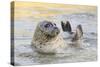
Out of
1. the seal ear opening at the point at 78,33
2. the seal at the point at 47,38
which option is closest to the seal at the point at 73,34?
the seal ear opening at the point at 78,33

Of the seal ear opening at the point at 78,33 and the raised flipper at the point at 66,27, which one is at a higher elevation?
the raised flipper at the point at 66,27

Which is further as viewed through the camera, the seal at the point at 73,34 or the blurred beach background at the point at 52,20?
the seal at the point at 73,34

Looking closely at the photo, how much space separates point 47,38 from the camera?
2.75 meters

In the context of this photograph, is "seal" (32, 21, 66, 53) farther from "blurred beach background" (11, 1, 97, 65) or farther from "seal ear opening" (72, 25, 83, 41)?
"seal ear opening" (72, 25, 83, 41)

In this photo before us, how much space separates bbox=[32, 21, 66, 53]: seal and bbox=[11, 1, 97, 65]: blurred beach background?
0.07m

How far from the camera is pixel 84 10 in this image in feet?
10.1

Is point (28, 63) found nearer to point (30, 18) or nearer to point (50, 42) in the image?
point (50, 42)

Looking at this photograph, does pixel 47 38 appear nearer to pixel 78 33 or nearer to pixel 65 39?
pixel 65 39

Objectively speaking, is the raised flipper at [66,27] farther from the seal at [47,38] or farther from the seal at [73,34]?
the seal at [47,38]

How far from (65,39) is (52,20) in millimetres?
358

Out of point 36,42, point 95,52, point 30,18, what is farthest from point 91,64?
point 30,18

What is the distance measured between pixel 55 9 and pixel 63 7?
142mm

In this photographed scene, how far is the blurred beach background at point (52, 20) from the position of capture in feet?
8.54

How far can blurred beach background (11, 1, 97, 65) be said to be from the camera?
8.54 ft
